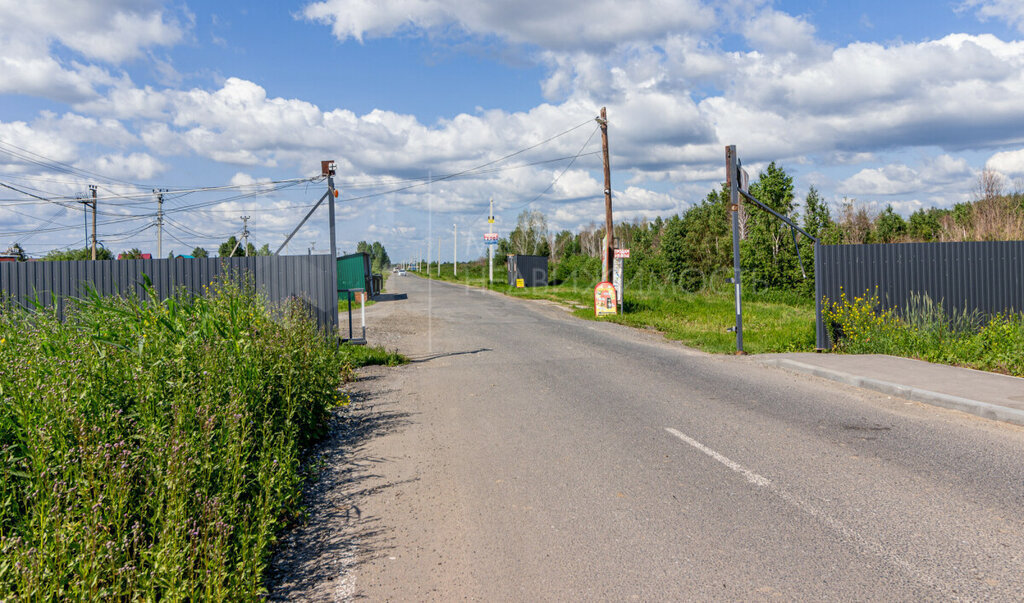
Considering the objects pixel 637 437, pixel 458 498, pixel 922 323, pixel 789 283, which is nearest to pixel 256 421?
pixel 458 498

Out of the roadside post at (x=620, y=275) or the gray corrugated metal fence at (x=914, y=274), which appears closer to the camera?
the gray corrugated metal fence at (x=914, y=274)

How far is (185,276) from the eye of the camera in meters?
13.9

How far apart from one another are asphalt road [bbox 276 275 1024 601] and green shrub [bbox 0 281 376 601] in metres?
0.55

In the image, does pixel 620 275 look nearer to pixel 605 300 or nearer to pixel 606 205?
pixel 605 300

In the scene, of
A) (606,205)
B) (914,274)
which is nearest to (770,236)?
(606,205)

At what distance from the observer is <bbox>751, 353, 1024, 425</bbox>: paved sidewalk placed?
24.3ft

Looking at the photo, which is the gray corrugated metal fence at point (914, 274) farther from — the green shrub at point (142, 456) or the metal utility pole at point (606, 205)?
the metal utility pole at point (606, 205)

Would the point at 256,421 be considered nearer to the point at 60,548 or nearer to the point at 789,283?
the point at 60,548

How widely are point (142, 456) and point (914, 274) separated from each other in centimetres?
1350

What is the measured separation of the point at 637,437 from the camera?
21.7 ft

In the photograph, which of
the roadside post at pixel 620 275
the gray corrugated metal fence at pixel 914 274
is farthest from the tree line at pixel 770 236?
the gray corrugated metal fence at pixel 914 274

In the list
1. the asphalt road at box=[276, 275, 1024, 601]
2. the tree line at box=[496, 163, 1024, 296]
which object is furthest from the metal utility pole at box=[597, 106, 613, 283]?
the asphalt road at box=[276, 275, 1024, 601]

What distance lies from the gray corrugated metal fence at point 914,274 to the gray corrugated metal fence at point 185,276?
32.9 ft

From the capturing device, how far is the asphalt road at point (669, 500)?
Answer: 3.61 metres
